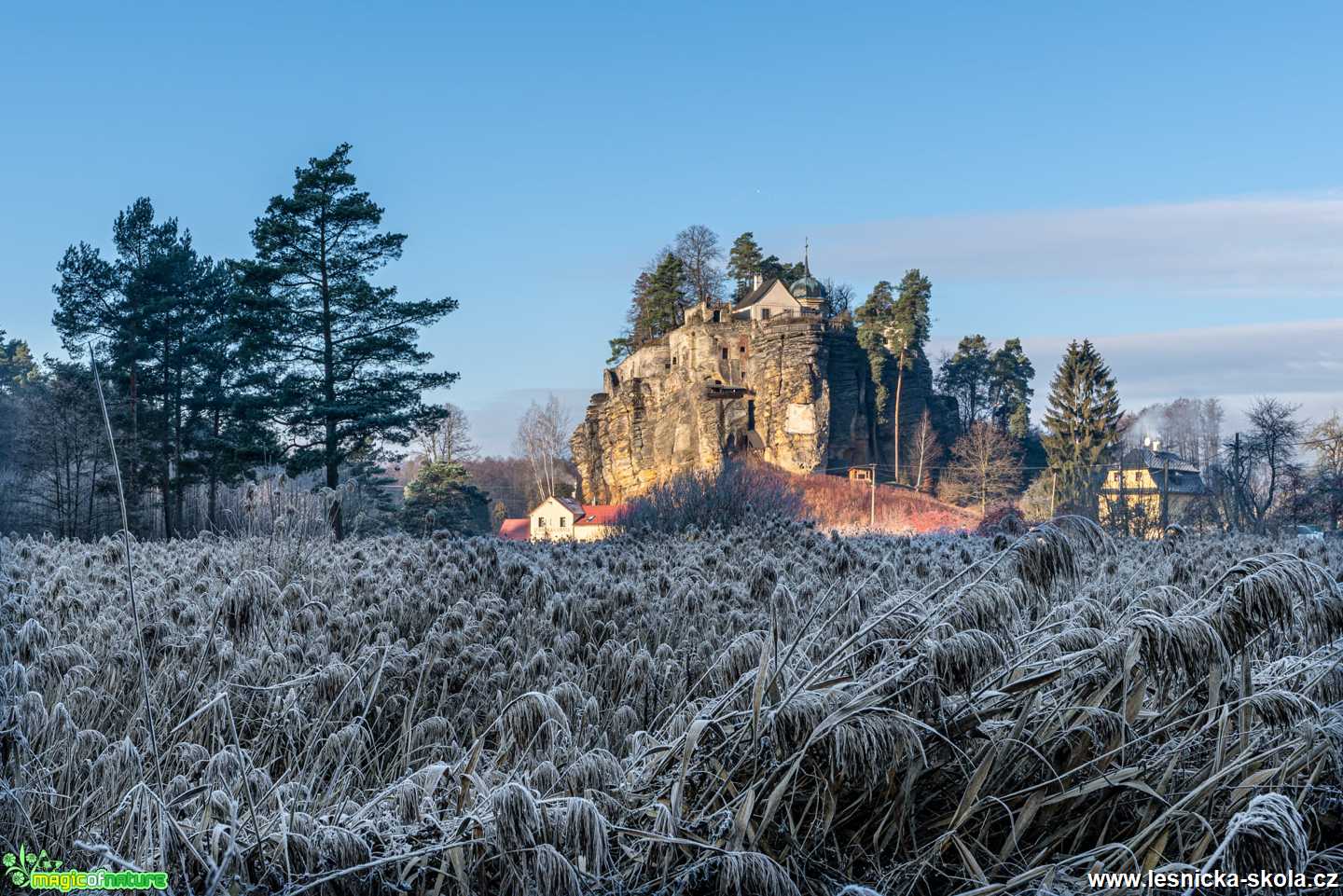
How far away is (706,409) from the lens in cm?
6975

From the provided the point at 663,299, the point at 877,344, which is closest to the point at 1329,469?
the point at 877,344

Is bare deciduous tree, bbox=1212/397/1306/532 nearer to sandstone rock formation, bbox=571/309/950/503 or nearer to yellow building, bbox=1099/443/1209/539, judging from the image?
yellow building, bbox=1099/443/1209/539

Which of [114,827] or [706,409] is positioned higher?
[706,409]

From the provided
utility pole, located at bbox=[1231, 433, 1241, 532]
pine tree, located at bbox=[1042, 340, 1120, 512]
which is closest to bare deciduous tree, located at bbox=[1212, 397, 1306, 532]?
utility pole, located at bbox=[1231, 433, 1241, 532]

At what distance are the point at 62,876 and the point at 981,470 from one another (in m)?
63.9

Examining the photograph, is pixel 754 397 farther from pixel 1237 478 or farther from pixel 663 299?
pixel 1237 478

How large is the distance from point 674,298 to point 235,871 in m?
77.6

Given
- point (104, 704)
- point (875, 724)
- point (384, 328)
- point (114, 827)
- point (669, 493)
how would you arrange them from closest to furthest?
point (875, 724) < point (114, 827) < point (104, 704) < point (669, 493) < point (384, 328)

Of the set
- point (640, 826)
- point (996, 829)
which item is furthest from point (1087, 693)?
point (640, 826)

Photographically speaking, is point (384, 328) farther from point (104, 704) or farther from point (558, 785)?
point (558, 785)

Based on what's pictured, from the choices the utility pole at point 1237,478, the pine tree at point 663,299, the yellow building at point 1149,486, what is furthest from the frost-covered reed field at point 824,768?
the pine tree at point 663,299

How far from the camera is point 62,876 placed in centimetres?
266

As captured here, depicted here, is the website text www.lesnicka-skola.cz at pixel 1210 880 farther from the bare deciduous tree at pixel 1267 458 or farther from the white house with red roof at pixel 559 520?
the white house with red roof at pixel 559 520

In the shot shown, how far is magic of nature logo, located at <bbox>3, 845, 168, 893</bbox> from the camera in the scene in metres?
2.30
